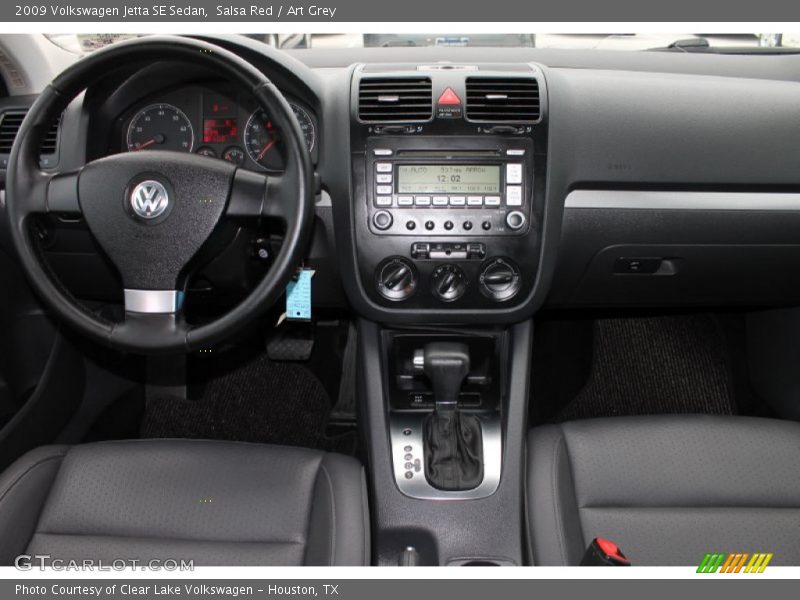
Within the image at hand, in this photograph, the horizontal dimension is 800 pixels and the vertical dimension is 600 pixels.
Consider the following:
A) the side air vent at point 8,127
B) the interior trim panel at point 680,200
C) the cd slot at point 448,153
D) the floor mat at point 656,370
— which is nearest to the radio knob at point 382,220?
the cd slot at point 448,153

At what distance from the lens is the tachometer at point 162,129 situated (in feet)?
4.96

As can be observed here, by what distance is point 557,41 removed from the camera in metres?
1.79

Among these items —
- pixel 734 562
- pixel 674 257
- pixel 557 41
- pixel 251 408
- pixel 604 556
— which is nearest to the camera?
pixel 604 556

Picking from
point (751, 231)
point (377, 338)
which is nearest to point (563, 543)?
point (377, 338)

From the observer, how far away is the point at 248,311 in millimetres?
1193

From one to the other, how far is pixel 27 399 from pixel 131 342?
0.89 m

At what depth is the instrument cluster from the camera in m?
1.50

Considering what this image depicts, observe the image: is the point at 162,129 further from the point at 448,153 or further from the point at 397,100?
the point at 448,153

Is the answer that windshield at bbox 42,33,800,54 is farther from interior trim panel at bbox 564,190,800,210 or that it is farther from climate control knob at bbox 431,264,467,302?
climate control knob at bbox 431,264,467,302

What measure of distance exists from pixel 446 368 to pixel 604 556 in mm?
551

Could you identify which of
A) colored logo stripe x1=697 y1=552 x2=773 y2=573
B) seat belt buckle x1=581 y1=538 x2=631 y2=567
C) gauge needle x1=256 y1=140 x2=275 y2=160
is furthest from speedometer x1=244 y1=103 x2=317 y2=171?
colored logo stripe x1=697 y1=552 x2=773 y2=573

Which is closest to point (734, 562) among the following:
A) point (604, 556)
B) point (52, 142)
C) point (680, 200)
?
point (604, 556)

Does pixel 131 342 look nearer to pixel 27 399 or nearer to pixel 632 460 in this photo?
pixel 27 399

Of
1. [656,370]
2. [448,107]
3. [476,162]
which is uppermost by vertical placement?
[448,107]
